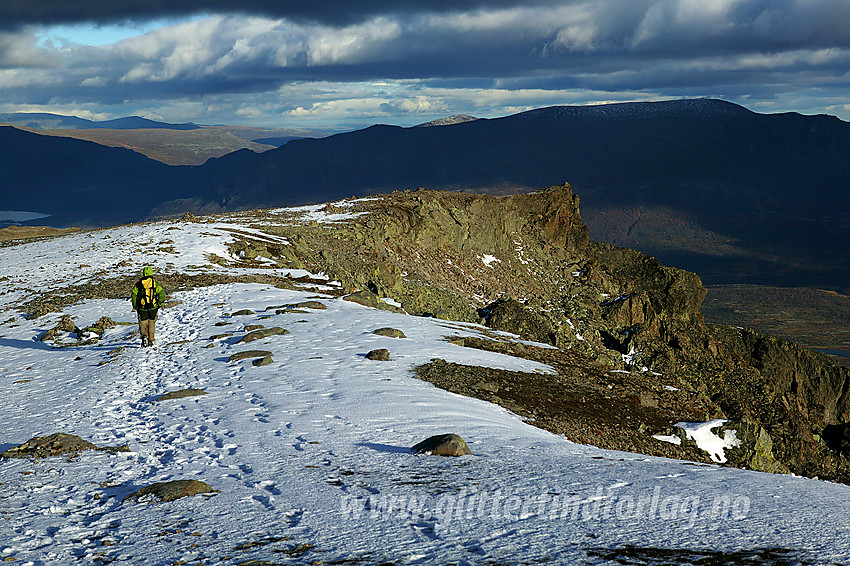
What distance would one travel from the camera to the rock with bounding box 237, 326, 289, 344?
64.8 ft

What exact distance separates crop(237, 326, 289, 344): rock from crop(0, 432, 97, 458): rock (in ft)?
26.2

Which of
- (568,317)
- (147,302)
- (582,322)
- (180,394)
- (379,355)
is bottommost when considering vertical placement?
(582,322)

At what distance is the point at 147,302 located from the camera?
19.7m

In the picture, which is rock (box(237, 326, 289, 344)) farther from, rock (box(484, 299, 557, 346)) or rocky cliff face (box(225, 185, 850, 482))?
rock (box(484, 299, 557, 346))

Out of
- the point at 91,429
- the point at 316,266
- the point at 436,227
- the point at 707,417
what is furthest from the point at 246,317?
the point at 436,227

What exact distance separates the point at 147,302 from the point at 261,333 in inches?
137

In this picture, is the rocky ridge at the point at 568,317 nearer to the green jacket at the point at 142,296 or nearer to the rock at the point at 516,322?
the rock at the point at 516,322

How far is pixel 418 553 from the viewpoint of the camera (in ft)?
22.7

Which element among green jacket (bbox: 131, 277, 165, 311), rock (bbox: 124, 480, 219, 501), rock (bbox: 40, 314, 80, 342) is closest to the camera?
rock (bbox: 124, 480, 219, 501)

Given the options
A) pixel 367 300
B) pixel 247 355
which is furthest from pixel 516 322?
pixel 247 355

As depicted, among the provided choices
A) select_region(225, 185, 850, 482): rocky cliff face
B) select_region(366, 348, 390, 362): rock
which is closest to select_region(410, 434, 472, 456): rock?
select_region(225, 185, 850, 482): rocky cliff face

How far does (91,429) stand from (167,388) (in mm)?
2946

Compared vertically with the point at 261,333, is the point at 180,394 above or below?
below

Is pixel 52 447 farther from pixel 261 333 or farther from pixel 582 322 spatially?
pixel 582 322
